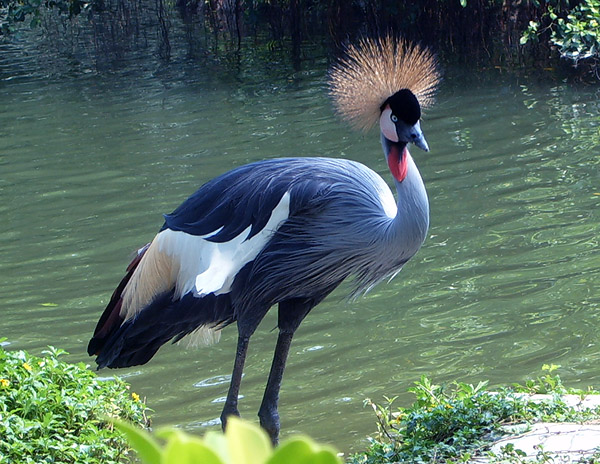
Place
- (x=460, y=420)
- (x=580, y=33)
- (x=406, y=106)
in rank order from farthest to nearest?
(x=580, y=33)
(x=406, y=106)
(x=460, y=420)

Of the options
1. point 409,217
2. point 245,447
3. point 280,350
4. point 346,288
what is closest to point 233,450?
point 245,447

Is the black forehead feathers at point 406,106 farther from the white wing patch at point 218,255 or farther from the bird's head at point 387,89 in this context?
the white wing patch at point 218,255

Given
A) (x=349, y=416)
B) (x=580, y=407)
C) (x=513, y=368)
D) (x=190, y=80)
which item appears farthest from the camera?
(x=190, y=80)

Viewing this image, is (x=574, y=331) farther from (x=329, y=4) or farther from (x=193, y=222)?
(x=329, y=4)

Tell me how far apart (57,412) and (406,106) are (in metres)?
1.71

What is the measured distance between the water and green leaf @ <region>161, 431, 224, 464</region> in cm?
329

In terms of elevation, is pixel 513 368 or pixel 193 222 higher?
pixel 193 222

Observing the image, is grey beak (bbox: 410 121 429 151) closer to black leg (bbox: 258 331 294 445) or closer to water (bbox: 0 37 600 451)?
black leg (bbox: 258 331 294 445)

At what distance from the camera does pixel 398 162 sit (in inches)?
126

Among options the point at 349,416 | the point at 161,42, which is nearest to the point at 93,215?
the point at 349,416

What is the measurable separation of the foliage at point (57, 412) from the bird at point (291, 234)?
23 cm

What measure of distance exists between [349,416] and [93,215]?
3.40 meters

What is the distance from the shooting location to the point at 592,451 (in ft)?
8.82

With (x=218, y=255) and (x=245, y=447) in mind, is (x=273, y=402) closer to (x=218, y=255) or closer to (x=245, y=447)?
(x=218, y=255)
